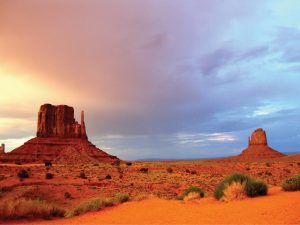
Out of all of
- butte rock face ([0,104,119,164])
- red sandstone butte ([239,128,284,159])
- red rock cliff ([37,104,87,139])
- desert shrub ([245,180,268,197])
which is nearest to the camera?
desert shrub ([245,180,268,197])

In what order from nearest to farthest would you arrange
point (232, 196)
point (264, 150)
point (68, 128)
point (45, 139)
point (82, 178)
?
point (232, 196) < point (82, 178) < point (45, 139) < point (68, 128) < point (264, 150)

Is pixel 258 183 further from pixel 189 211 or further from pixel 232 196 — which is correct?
pixel 189 211

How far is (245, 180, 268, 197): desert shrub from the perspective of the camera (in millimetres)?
13875

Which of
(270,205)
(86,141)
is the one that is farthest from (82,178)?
(86,141)

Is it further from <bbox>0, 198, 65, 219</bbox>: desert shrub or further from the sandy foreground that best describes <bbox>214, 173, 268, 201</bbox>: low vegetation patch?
<bbox>0, 198, 65, 219</bbox>: desert shrub

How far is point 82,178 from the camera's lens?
3772cm

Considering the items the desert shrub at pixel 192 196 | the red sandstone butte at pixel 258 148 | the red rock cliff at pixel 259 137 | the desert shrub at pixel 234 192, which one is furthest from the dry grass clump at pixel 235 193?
the red rock cliff at pixel 259 137

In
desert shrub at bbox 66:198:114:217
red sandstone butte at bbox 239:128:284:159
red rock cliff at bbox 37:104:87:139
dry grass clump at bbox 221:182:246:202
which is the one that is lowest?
desert shrub at bbox 66:198:114:217

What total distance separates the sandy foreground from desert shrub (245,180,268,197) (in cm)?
37

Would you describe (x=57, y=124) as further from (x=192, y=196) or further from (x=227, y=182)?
(x=227, y=182)

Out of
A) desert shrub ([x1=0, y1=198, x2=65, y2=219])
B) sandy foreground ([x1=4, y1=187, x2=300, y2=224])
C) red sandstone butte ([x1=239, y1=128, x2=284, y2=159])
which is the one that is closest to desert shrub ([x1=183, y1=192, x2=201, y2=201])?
sandy foreground ([x1=4, y1=187, x2=300, y2=224])

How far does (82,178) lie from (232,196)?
88.9 ft

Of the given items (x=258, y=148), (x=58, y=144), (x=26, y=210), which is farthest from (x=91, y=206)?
(x=258, y=148)

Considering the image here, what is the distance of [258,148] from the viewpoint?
127 m
